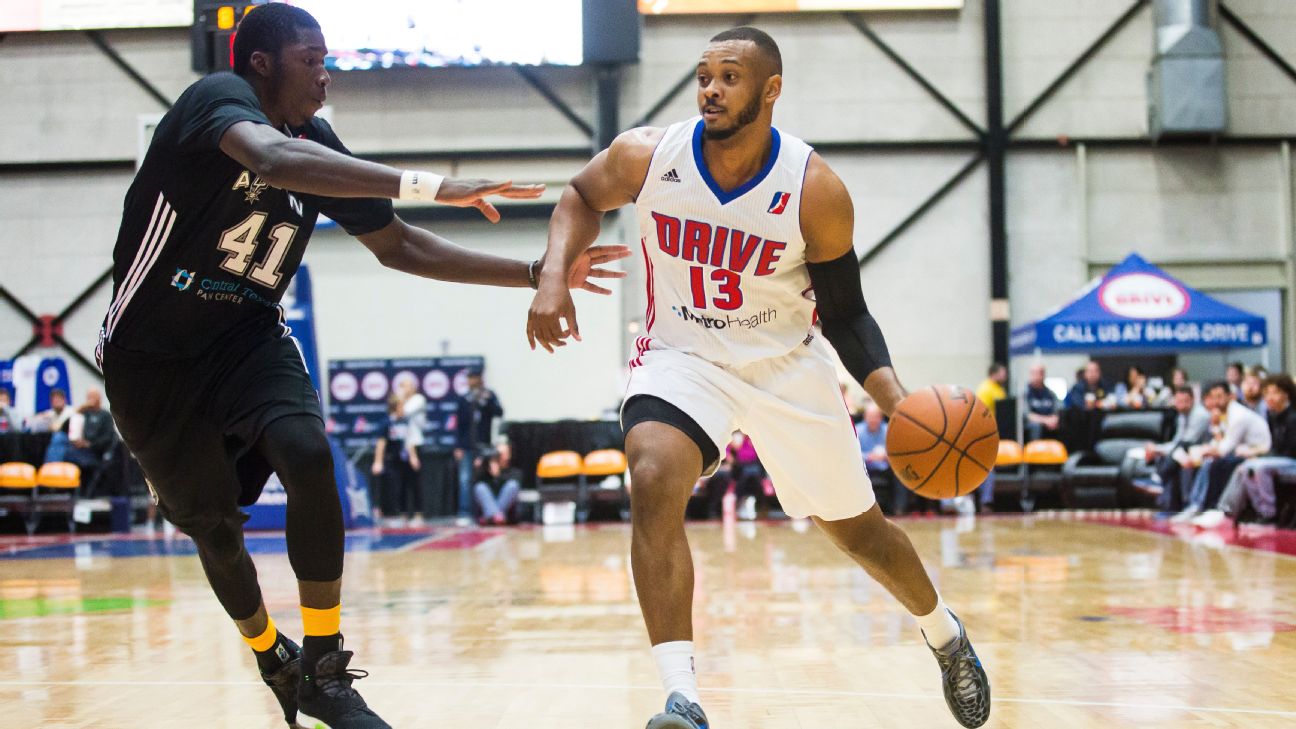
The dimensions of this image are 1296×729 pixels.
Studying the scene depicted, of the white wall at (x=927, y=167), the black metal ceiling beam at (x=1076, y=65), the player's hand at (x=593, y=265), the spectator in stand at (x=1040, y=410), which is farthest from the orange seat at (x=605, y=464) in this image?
the player's hand at (x=593, y=265)

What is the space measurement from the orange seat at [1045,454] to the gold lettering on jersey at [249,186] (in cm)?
1357

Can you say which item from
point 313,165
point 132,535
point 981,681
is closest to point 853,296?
point 981,681

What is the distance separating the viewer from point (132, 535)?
1521 cm

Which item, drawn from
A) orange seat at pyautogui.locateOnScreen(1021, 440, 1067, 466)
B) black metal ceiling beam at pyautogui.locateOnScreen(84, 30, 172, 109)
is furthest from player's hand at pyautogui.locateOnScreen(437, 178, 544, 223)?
black metal ceiling beam at pyautogui.locateOnScreen(84, 30, 172, 109)

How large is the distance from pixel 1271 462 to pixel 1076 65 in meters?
9.95

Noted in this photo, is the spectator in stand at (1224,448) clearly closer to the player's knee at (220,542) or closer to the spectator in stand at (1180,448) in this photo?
the spectator in stand at (1180,448)

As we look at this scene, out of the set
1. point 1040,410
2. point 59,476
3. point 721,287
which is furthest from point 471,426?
point 721,287

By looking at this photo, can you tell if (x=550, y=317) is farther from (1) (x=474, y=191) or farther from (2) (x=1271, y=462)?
(2) (x=1271, y=462)

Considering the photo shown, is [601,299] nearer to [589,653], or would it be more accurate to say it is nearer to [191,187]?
[589,653]

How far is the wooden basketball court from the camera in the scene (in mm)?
4348

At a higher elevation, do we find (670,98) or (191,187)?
(670,98)

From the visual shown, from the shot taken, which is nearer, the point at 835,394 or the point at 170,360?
the point at 170,360

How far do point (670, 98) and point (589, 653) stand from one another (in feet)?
51.4

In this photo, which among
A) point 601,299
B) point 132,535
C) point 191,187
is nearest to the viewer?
point 191,187
